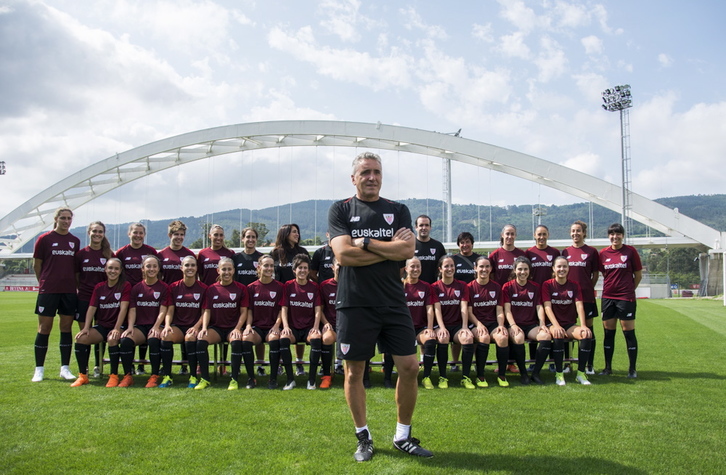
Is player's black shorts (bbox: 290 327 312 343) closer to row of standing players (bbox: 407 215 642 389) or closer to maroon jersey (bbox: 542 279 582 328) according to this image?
row of standing players (bbox: 407 215 642 389)

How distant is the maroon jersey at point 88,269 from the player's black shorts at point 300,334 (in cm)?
249

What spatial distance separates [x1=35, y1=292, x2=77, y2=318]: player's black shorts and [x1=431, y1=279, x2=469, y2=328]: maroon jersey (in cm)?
422

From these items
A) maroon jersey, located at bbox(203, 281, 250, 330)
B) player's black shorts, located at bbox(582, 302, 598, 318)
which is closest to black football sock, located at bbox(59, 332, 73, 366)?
maroon jersey, located at bbox(203, 281, 250, 330)

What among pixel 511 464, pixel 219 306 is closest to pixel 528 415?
pixel 511 464

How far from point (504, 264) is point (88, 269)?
5052 mm

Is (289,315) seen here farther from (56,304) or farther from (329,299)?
(56,304)

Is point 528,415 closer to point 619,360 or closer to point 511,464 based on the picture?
point 511,464

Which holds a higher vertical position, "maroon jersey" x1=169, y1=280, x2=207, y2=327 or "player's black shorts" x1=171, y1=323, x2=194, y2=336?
"maroon jersey" x1=169, y1=280, x2=207, y2=327

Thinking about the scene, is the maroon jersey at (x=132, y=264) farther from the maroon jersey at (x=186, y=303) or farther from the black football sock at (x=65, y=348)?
the black football sock at (x=65, y=348)

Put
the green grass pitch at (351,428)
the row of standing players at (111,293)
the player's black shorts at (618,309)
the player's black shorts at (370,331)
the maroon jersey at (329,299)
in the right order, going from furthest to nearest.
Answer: the player's black shorts at (618,309)
the maroon jersey at (329,299)
the row of standing players at (111,293)
the player's black shorts at (370,331)
the green grass pitch at (351,428)

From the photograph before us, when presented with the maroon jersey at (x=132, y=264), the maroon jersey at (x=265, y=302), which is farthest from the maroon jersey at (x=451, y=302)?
the maroon jersey at (x=132, y=264)

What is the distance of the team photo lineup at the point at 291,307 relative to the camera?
5594 mm

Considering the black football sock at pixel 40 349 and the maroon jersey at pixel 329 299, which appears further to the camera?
the maroon jersey at pixel 329 299

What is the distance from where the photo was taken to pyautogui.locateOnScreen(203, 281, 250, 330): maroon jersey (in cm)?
585
